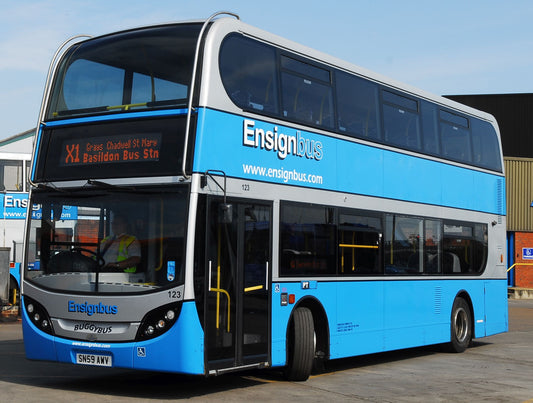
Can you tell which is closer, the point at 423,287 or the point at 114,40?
the point at 114,40

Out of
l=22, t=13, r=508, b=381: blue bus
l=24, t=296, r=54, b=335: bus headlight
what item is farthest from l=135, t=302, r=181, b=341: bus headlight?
l=24, t=296, r=54, b=335: bus headlight

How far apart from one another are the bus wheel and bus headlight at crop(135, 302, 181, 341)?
243 cm

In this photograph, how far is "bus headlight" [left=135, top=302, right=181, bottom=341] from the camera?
9.66 metres

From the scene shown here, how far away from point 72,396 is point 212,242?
2364mm

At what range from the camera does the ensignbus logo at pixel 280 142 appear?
35.9ft

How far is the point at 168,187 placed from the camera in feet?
32.5

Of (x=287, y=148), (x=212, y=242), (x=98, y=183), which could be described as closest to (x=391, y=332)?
(x=287, y=148)

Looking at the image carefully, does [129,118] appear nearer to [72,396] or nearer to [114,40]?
[114,40]

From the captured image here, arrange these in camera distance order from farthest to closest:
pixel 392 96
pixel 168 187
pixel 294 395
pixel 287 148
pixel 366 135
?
pixel 392 96 → pixel 366 135 → pixel 287 148 → pixel 294 395 → pixel 168 187

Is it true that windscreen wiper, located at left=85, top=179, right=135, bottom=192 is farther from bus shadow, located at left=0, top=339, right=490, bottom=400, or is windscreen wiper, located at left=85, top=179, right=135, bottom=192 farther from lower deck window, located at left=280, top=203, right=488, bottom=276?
bus shadow, located at left=0, top=339, right=490, bottom=400

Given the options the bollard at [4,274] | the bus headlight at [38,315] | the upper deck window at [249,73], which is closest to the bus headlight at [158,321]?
the bus headlight at [38,315]

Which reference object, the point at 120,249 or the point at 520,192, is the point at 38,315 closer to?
the point at 120,249

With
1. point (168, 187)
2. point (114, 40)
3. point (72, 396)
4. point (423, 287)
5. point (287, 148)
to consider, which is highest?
point (114, 40)

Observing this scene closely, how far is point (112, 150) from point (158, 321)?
215cm
